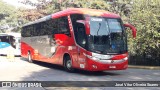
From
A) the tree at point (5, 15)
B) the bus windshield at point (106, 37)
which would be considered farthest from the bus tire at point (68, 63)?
the tree at point (5, 15)

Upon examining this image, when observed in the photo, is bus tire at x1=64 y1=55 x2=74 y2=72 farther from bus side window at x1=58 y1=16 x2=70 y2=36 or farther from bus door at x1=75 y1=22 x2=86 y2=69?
bus side window at x1=58 y1=16 x2=70 y2=36

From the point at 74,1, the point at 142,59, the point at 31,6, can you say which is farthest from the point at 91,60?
the point at 31,6

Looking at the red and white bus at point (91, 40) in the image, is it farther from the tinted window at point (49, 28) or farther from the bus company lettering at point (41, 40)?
the bus company lettering at point (41, 40)

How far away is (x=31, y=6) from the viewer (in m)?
37.4

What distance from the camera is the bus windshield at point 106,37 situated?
13.5 meters

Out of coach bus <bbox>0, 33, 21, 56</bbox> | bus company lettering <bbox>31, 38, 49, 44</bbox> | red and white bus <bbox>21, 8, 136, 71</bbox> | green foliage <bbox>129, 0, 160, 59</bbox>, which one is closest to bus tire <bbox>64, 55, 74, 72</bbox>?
red and white bus <bbox>21, 8, 136, 71</bbox>

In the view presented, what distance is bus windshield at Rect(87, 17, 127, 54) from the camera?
44.3 feet

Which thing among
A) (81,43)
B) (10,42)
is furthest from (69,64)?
(10,42)

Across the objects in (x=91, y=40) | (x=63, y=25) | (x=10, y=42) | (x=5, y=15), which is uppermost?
(x=5, y=15)

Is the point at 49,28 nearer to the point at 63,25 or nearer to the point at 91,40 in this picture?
the point at 63,25

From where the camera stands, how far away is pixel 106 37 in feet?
44.9

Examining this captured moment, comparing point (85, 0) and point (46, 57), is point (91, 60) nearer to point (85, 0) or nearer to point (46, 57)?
point (46, 57)

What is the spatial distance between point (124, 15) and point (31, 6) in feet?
46.9

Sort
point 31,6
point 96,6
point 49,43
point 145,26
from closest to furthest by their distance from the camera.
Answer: point 49,43 < point 145,26 < point 96,6 < point 31,6
